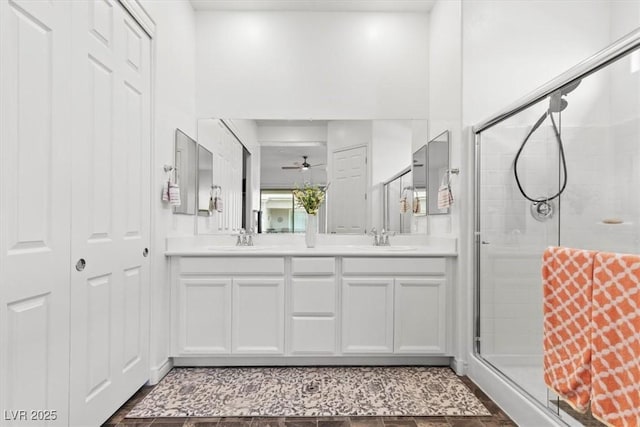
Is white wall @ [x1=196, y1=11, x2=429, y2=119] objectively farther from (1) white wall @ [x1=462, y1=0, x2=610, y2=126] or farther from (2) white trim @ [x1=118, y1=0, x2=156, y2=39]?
(2) white trim @ [x1=118, y1=0, x2=156, y2=39]

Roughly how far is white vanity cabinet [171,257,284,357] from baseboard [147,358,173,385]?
0.10 m

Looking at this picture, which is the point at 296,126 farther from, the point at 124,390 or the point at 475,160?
the point at 124,390

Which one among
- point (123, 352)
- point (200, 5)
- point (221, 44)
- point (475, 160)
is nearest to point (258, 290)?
point (123, 352)

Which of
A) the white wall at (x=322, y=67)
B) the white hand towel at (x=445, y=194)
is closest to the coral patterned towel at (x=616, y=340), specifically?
the white hand towel at (x=445, y=194)

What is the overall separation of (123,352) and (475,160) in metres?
2.47

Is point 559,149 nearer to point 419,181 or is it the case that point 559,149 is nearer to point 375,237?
point 419,181

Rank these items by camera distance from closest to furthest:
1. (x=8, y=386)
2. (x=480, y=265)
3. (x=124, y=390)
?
(x=8, y=386) → (x=124, y=390) → (x=480, y=265)

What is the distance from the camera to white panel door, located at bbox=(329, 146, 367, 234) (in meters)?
3.30

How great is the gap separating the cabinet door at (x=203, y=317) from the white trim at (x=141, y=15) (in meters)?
1.63

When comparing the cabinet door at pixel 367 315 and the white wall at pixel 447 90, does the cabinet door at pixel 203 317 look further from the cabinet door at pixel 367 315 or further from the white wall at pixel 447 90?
the white wall at pixel 447 90

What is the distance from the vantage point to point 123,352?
6.86 feet

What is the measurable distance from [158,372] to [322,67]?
264cm

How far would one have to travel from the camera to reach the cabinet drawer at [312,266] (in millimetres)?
2717

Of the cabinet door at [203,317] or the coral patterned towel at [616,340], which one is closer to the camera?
the coral patterned towel at [616,340]
